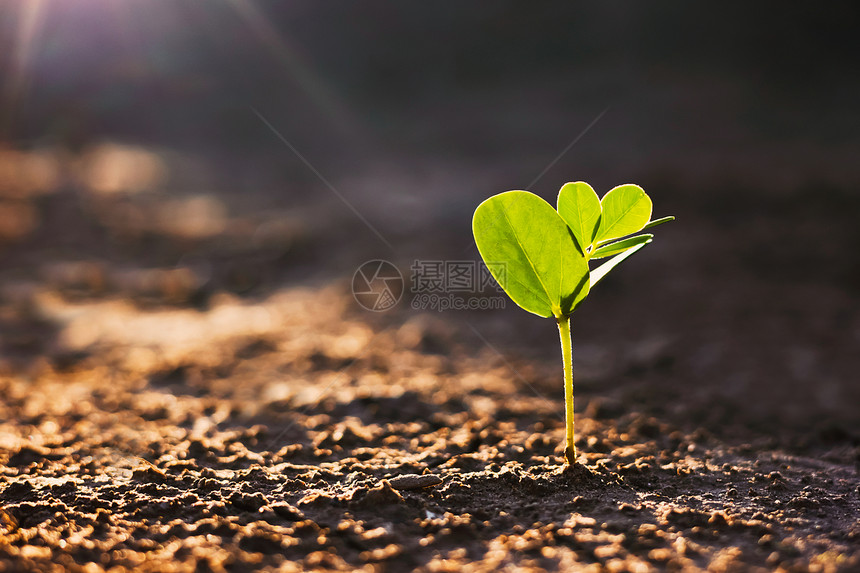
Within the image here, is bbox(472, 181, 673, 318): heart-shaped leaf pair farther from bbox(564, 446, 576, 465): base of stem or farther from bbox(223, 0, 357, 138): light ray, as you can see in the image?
bbox(223, 0, 357, 138): light ray

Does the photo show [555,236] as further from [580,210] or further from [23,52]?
[23,52]

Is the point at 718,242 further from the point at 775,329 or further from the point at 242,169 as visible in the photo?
the point at 242,169

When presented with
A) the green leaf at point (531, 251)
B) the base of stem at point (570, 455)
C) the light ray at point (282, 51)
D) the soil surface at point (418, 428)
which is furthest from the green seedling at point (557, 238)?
the light ray at point (282, 51)

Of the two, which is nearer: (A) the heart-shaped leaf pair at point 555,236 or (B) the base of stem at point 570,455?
(A) the heart-shaped leaf pair at point 555,236

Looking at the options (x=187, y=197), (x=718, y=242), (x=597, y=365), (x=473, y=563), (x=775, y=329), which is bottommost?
(x=473, y=563)

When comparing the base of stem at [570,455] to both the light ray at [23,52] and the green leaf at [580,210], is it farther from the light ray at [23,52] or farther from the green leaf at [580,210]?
the light ray at [23,52]

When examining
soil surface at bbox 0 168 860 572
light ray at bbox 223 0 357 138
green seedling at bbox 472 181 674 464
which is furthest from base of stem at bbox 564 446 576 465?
light ray at bbox 223 0 357 138

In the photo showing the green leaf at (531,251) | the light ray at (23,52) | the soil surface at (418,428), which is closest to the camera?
the soil surface at (418,428)

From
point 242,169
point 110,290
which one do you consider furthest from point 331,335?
point 242,169
